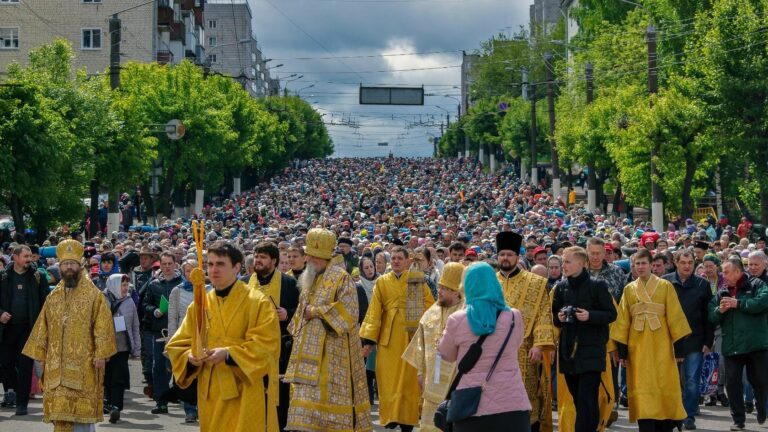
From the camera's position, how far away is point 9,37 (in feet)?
257

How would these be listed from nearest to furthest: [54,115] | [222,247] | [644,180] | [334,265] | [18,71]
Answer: [222,247], [334,265], [54,115], [18,71], [644,180]

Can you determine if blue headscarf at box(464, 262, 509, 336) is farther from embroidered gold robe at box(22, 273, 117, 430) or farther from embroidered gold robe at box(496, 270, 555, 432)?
embroidered gold robe at box(22, 273, 117, 430)

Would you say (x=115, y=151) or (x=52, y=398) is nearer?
(x=52, y=398)

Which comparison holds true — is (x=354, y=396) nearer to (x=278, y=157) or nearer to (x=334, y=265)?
(x=334, y=265)

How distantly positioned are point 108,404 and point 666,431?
6.00 metres

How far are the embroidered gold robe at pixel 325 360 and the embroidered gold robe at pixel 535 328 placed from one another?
4.31 ft

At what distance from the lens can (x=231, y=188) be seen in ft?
294

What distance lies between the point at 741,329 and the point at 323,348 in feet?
16.2

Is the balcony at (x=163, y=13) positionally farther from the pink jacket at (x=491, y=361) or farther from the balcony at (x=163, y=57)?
the pink jacket at (x=491, y=361)

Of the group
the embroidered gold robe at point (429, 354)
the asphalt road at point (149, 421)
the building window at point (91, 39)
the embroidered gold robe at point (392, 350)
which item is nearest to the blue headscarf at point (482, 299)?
the embroidered gold robe at point (429, 354)

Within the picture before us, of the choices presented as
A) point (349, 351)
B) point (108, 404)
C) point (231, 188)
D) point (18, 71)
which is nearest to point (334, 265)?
point (349, 351)

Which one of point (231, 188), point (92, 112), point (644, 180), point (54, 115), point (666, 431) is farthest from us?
point (231, 188)

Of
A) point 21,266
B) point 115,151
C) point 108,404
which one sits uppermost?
point 115,151

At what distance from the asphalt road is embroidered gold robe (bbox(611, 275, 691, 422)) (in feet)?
Answer: 6.79
